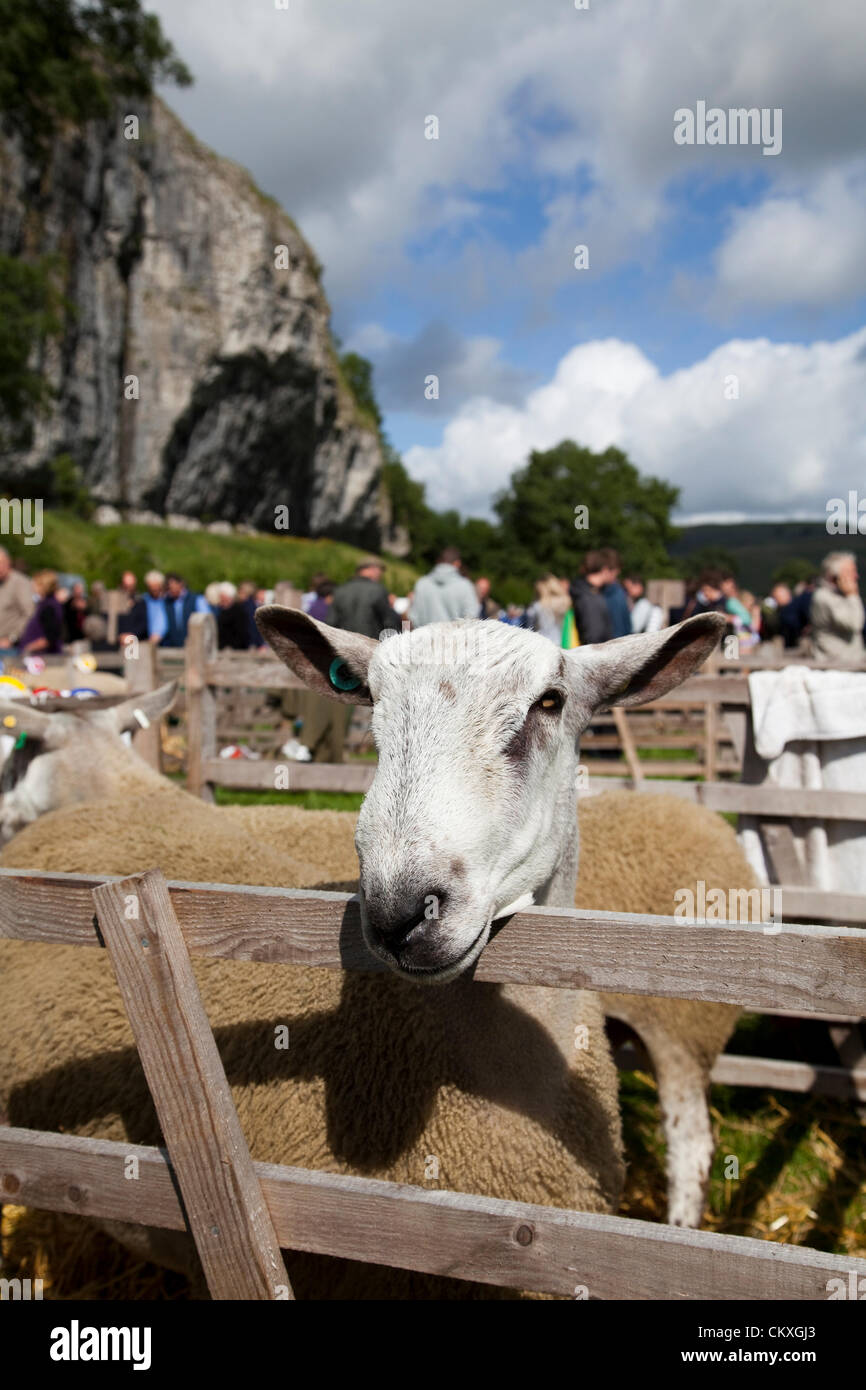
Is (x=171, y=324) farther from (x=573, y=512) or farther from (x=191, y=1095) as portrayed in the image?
(x=191, y=1095)

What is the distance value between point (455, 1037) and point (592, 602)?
5544 mm

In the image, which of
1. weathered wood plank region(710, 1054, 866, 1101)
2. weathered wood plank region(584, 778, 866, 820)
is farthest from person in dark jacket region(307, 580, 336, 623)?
weathered wood plank region(710, 1054, 866, 1101)

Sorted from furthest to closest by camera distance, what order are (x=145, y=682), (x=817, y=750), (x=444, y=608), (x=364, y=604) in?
(x=364, y=604) < (x=444, y=608) < (x=145, y=682) < (x=817, y=750)

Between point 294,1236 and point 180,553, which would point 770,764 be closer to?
point 294,1236

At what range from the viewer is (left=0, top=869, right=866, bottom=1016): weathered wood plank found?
5.02ft

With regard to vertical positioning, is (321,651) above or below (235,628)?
below

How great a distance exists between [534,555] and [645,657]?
7090 cm

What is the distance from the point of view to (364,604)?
8.73 meters

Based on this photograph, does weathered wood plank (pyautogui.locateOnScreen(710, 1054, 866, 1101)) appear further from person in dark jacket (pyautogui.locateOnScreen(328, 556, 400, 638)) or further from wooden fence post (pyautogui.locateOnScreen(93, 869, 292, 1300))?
person in dark jacket (pyautogui.locateOnScreen(328, 556, 400, 638))

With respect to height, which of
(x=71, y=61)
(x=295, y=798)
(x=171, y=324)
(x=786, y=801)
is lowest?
(x=786, y=801)

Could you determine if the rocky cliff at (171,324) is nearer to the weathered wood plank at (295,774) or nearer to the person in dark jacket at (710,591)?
the person in dark jacket at (710,591)

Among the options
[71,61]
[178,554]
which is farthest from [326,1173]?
[71,61]

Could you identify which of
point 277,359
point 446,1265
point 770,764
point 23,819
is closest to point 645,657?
point 446,1265

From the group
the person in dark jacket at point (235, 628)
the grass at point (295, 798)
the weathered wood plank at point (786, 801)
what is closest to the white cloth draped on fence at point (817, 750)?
the weathered wood plank at point (786, 801)
